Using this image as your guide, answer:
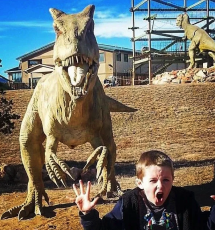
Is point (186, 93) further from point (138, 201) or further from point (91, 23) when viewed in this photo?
point (138, 201)

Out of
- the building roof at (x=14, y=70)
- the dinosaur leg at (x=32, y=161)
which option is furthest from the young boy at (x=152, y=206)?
the building roof at (x=14, y=70)

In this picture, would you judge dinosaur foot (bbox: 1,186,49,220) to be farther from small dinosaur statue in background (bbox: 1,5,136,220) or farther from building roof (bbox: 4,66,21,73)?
building roof (bbox: 4,66,21,73)

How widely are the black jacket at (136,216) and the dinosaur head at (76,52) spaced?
58.3 inches

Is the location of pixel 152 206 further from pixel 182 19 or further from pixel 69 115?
pixel 182 19

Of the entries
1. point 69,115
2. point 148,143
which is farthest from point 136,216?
point 148,143

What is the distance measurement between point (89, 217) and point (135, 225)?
0.98 feet

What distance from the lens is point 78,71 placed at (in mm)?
3781

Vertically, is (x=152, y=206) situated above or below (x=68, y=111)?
below

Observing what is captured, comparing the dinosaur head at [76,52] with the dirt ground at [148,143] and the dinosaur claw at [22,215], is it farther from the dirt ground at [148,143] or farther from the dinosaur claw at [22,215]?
the dinosaur claw at [22,215]

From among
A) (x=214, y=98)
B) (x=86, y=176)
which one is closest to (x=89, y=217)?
(x=86, y=176)

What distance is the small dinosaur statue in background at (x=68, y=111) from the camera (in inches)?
151

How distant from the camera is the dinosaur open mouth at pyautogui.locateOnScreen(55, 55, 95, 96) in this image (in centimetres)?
376

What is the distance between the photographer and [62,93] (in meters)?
4.43

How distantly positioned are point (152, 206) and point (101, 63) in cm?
2879
